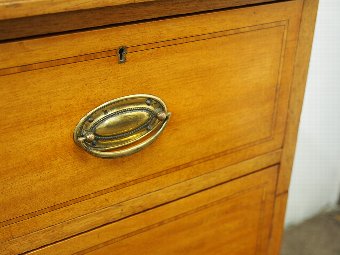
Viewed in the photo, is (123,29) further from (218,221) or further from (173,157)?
(218,221)

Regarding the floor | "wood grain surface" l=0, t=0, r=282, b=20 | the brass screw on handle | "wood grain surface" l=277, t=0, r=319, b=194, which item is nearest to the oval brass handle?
the brass screw on handle

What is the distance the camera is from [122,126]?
1.64 feet

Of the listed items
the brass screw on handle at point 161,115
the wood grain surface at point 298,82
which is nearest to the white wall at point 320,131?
the wood grain surface at point 298,82

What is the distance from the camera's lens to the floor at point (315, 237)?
3.88ft

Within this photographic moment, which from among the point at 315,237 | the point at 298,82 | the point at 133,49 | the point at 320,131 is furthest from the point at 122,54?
the point at 315,237

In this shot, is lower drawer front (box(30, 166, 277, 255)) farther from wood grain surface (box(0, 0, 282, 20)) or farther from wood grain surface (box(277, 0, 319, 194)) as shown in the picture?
wood grain surface (box(0, 0, 282, 20))

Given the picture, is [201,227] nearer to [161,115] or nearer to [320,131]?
[161,115]

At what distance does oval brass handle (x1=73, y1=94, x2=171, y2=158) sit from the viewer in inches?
18.8

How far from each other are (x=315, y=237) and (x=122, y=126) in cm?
92

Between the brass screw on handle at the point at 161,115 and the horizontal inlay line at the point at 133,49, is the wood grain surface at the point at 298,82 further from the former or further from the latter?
the brass screw on handle at the point at 161,115

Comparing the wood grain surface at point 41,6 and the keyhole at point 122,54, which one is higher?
the wood grain surface at point 41,6

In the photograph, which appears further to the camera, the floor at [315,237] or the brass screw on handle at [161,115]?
the floor at [315,237]

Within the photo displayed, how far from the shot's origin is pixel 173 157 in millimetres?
563

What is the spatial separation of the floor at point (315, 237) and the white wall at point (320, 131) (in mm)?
32
